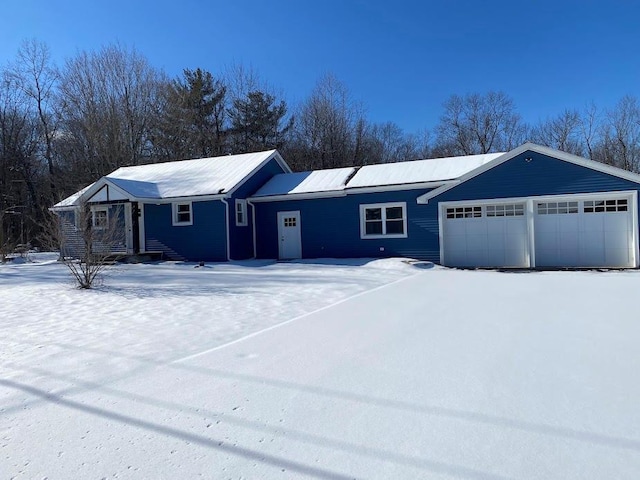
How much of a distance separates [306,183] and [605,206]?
11.4 meters

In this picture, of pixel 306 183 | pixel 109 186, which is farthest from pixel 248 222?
pixel 109 186

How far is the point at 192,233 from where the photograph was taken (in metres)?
18.9

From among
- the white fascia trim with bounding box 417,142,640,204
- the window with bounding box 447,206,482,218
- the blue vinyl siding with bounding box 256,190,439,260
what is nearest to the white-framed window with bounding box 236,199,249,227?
the blue vinyl siding with bounding box 256,190,439,260

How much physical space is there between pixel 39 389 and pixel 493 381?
404 cm

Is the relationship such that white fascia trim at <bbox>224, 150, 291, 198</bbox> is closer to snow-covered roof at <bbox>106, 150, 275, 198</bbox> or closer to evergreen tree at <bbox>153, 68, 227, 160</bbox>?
snow-covered roof at <bbox>106, 150, 275, 198</bbox>

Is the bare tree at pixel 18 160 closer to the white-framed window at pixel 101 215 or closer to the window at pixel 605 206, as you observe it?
the white-framed window at pixel 101 215

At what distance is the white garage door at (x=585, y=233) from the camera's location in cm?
1490

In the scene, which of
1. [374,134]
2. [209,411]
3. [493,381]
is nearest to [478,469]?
[493,381]

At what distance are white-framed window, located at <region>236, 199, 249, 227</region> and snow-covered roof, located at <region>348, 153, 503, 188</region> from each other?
15.8ft

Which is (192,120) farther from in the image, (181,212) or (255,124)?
(181,212)

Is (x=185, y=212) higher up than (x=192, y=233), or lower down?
higher up

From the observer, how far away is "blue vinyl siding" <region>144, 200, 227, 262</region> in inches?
723

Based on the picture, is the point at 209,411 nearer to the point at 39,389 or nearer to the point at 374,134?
the point at 39,389

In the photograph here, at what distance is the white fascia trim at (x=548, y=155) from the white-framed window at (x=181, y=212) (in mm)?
9769
